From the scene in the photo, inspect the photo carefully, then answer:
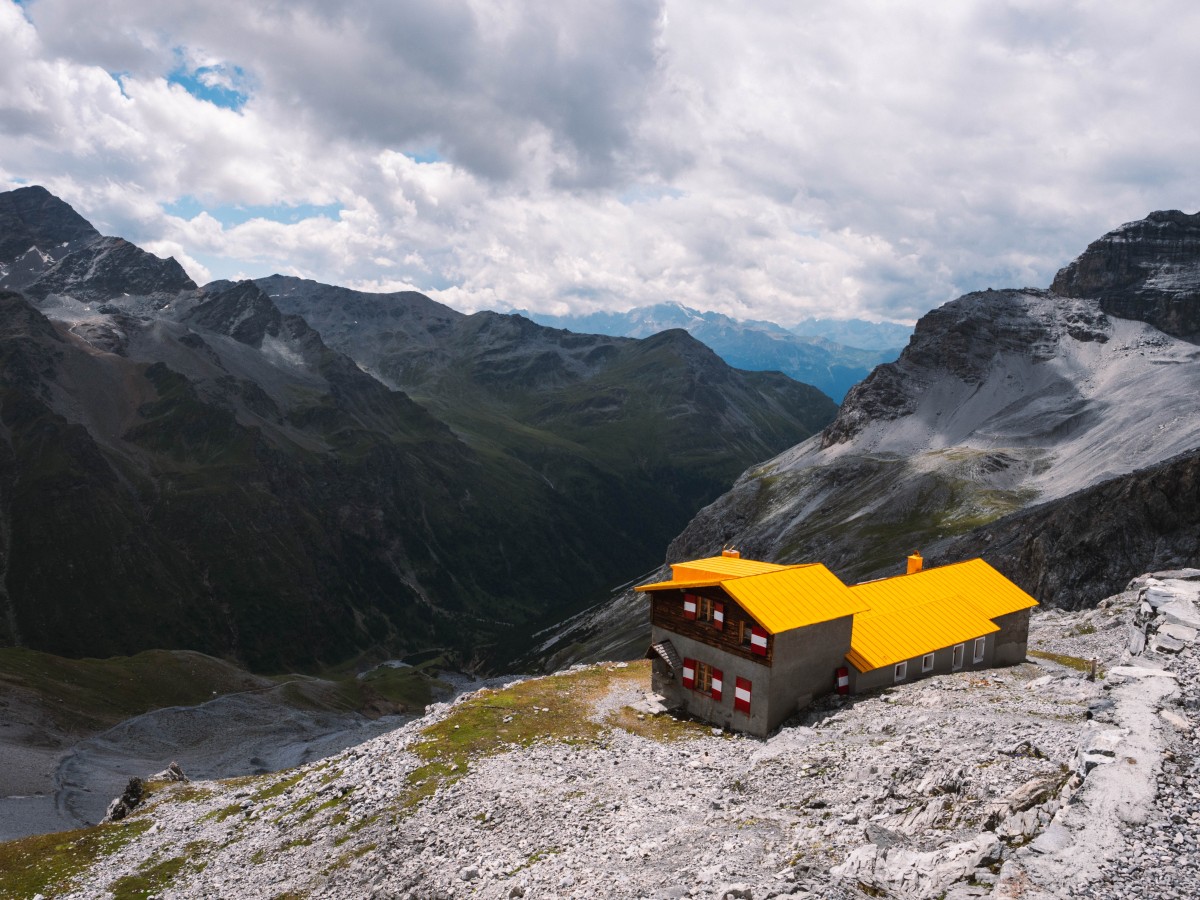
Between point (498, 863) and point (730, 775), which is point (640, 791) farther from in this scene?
point (498, 863)

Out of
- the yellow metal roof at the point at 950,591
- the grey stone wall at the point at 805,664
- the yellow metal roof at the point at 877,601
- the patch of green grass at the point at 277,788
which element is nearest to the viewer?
the grey stone wall at the point at 805,664

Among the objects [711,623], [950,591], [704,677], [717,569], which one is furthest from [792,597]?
[950,591]

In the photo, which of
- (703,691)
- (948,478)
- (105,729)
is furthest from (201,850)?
(948,478)

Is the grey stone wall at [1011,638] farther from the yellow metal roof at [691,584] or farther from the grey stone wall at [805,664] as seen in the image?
the yellow metal roof at [691,584]

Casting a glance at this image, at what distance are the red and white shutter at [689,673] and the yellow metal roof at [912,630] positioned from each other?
9.30 metres

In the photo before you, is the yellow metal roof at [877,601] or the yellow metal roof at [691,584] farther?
the yellow metal roof at [691,584]

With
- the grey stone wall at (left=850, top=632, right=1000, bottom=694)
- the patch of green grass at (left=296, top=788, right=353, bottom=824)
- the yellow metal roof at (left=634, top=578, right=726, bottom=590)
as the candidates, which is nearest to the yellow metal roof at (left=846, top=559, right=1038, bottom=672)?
the grey stone wall at (left=850, top=632, right=1000, bottom=694)

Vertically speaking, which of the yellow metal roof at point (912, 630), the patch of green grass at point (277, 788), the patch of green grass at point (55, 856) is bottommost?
the patch of green grass at point (55, 856)

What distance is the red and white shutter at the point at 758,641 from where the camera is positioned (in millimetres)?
43562

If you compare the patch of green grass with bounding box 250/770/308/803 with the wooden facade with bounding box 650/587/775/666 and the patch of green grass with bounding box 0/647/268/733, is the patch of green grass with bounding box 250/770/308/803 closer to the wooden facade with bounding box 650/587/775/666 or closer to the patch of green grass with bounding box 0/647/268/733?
the wooden facade with bounding box 650/587/775/666

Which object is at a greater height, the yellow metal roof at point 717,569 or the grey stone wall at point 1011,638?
the yellow metal roof at point 717,569

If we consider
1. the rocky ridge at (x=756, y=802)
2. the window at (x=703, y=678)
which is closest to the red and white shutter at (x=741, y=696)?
the window at (x=703, y=678)

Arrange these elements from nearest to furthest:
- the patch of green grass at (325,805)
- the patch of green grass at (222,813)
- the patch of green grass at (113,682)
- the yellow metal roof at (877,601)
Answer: the patch of green grass at (325,805) → the yellow metal roof at (877,601) → the patch of green grass at (222,813) → the patch of green grass at (113,682)

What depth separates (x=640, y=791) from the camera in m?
Result: 35.9
